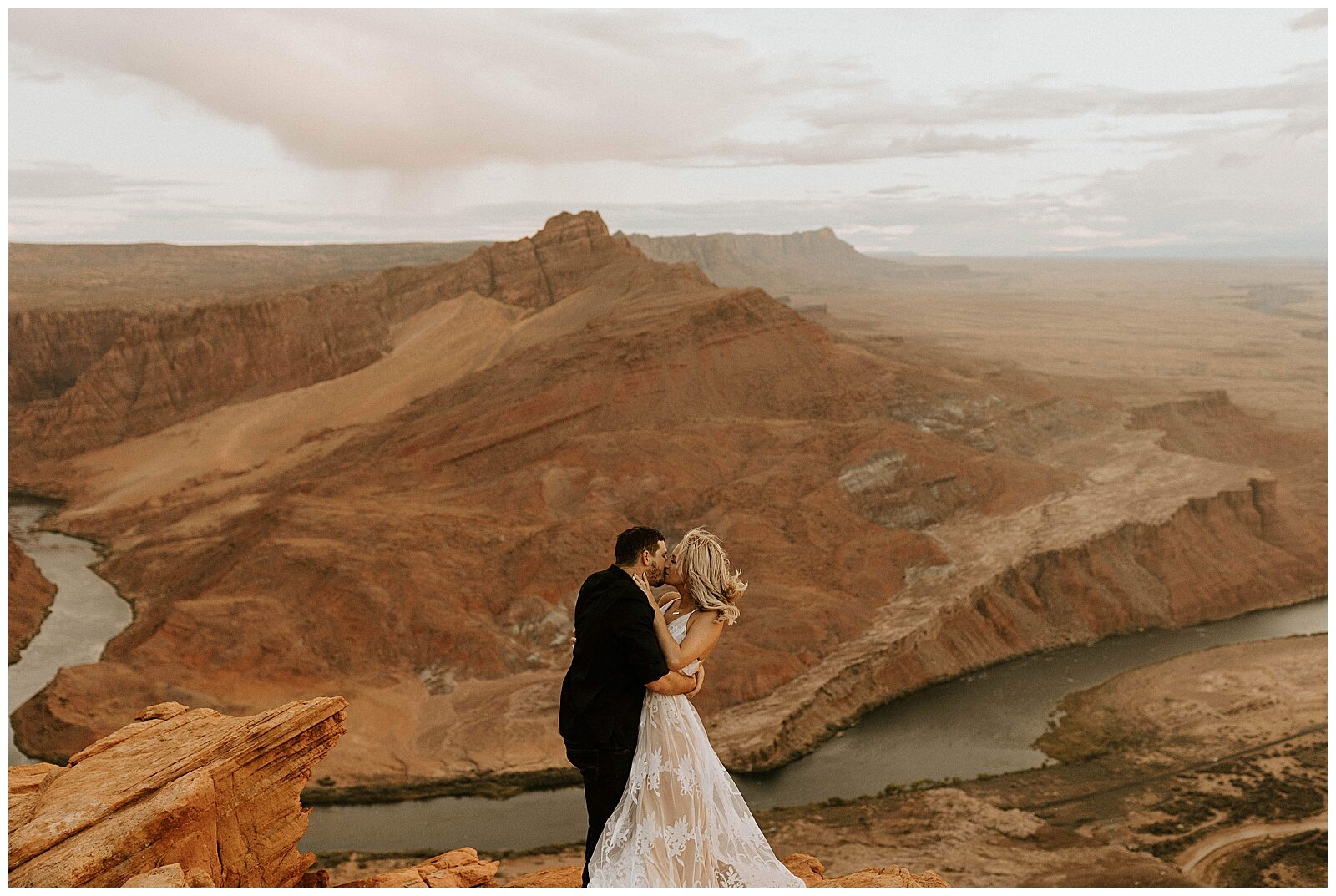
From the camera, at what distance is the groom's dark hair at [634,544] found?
5430 mm

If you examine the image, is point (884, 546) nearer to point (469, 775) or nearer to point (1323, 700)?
point (1323, 700)

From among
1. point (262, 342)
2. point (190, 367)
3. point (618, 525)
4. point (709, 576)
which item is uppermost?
point (709, 576)

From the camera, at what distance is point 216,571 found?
3206cm

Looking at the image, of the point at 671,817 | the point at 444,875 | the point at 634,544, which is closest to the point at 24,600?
the point at 444,875

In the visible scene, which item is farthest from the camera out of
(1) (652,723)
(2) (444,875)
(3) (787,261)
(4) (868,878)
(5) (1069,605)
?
(3) (787,261)

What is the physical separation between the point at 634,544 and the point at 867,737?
21.1m

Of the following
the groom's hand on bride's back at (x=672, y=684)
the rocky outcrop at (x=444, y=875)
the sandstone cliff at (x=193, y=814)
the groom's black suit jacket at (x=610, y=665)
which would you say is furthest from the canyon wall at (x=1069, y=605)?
the groom's hand on bride's back at (x=672, y=684)

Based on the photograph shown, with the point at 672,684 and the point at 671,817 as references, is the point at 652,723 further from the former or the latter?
the point at 671,817

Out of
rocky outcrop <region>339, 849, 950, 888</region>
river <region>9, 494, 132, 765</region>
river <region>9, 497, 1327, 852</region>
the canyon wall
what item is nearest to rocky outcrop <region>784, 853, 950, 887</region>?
rocky outcrop <region>339, 849, 950, 888</region>

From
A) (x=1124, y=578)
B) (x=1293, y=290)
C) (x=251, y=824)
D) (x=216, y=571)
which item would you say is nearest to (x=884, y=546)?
(x=1124, y=578)

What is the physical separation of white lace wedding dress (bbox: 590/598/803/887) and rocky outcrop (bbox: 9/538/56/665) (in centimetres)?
3024

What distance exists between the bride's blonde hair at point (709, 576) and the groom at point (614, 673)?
15 centimetres

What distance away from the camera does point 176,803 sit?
6.91m

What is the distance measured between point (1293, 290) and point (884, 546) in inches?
3036
